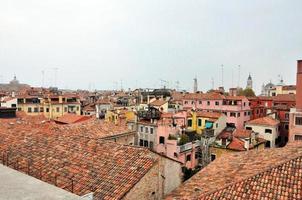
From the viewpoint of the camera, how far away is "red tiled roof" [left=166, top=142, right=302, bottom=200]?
32.4ft

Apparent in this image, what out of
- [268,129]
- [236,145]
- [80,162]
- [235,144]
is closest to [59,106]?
[235,144]

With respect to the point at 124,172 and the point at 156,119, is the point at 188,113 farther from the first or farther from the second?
the point at 124,172

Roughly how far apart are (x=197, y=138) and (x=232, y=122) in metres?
12.6

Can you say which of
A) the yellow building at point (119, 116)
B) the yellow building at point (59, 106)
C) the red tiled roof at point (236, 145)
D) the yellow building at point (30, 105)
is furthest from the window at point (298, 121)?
the yellow building at point (30, 105)

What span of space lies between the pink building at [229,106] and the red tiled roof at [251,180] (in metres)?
32.6

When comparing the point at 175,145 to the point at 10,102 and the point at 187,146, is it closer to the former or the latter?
the point at 187,146

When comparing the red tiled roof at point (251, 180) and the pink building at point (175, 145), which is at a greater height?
the red tiled roof at point (251, 180)

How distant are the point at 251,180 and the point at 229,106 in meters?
38.5

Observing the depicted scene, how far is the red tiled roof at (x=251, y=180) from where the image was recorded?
9875 millimetres

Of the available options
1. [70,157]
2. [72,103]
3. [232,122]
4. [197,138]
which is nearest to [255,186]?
[70,157]

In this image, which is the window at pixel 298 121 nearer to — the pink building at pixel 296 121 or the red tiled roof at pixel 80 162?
the pink building at pixel 296 121

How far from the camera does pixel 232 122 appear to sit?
155 feet

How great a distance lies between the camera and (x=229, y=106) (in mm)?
48031

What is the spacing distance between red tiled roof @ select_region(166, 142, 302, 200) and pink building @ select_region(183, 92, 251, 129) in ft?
107
